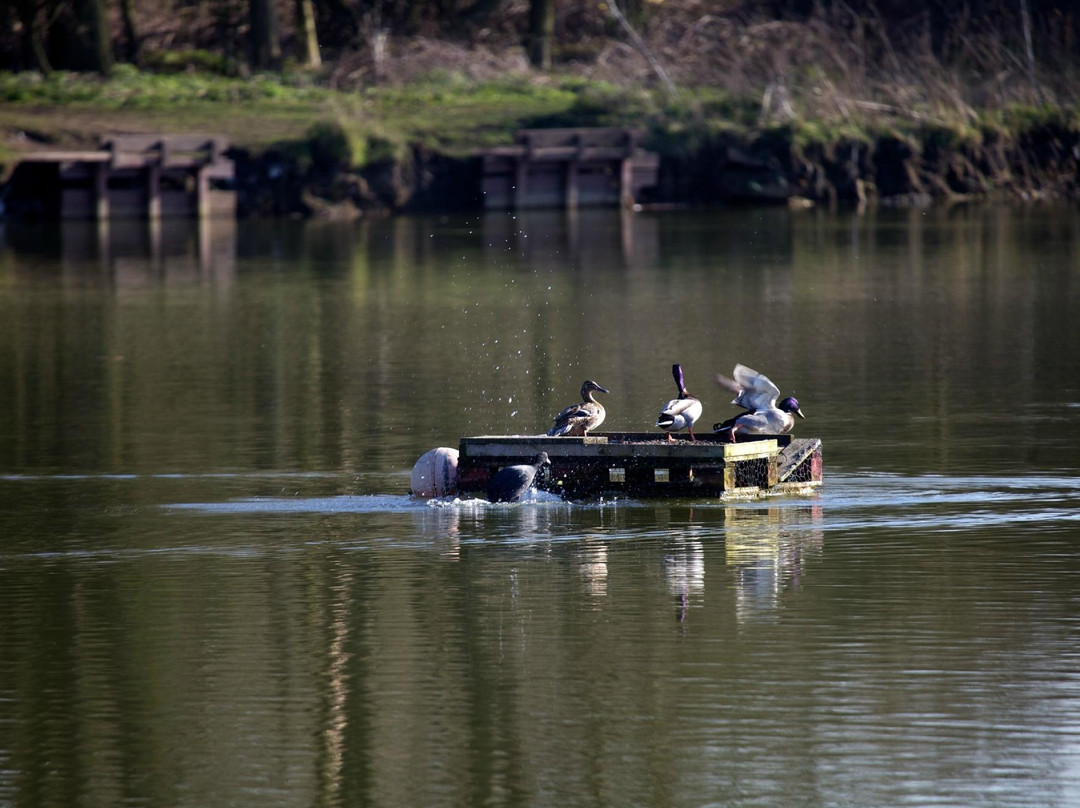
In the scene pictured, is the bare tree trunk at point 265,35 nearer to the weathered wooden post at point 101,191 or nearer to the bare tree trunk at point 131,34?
the bare tree trunk at point 131,34

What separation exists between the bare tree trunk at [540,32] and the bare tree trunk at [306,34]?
5.90 metres

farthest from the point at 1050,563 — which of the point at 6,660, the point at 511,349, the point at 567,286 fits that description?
the point at 567,286

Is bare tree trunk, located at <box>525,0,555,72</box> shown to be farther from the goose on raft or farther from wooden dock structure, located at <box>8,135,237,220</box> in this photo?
the goose on raft

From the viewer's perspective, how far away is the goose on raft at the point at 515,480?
15023mm

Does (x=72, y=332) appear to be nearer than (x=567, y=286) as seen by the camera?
Yes

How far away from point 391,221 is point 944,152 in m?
13.6

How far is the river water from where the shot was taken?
9.41 meters

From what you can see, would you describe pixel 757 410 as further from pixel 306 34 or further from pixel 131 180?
pixel 306 34

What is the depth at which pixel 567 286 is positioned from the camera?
109 ft

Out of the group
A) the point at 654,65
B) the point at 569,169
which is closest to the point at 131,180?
the point at 569,169

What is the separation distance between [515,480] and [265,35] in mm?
43280

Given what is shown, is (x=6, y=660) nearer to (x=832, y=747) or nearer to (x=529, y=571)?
(x=529, y=571)

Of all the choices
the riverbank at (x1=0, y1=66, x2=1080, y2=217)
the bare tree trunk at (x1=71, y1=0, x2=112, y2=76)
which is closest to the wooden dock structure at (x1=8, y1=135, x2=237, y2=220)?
the riverbank at (x1=0, y1=66, x2=1080, y2=217)

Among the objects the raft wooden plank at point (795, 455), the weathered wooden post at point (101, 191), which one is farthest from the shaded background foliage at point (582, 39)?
the raft wooden plank at point (795, 455)
